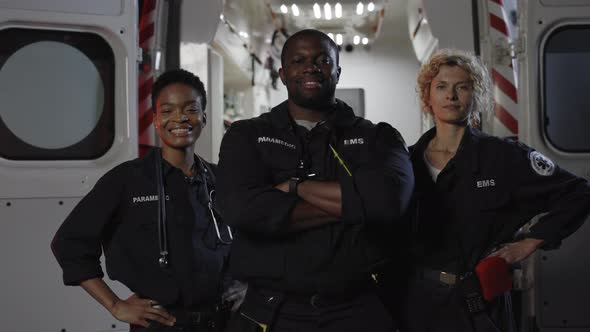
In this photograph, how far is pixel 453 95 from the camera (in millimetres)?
2135

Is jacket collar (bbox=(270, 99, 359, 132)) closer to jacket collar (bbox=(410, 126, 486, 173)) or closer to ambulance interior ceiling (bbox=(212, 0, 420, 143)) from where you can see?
jacket collar (bbox=(410, 126, 486, 173))

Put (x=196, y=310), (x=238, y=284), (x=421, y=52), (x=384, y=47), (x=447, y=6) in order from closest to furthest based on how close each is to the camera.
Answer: (x=196, y=310) → (x=238, y=284) → (x=447, y=6) → (x=421, y=52) → (x=384, y=47)

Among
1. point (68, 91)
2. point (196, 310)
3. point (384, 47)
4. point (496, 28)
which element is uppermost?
point (384, 47)

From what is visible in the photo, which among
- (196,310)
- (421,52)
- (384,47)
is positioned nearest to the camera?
(196,310)

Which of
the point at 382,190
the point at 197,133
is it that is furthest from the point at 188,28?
the point at 382,190

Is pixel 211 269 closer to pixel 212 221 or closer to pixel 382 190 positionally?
pixel 212 221

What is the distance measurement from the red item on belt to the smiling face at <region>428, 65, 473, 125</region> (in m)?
0.51

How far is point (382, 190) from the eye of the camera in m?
1.63

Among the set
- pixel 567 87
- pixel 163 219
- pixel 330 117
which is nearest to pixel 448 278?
pixel 330 117

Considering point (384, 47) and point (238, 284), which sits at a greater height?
point (384, 47)

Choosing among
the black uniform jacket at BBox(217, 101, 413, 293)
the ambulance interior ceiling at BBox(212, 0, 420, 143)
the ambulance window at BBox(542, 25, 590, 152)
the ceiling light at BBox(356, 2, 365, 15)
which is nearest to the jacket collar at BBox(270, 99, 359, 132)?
the black uniform jacket at BBox(217, 101, 413, 293)

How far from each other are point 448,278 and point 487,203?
0.94 feet

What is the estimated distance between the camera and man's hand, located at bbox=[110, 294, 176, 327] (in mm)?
1900

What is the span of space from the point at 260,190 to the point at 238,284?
0.56 metres
